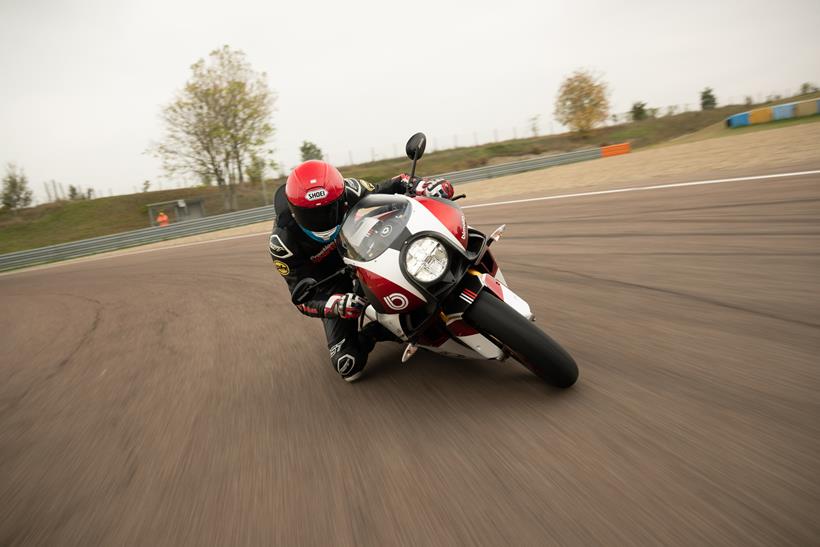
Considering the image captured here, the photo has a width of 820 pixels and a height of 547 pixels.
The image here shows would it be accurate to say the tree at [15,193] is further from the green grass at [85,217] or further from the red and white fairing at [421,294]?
the red and white fairing at [421,294]

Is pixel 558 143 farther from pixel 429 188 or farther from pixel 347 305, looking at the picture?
A: pixel 347 305

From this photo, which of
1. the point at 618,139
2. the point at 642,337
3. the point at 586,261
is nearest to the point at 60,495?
the point at 642,337

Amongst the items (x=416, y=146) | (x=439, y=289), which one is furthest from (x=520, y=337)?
(x=416, y=146)

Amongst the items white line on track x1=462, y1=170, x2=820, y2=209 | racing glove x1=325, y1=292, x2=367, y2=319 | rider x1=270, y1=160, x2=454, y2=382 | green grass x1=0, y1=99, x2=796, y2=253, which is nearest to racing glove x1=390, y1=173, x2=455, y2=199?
rider x1=270, y1=160, x2=454, y2=382

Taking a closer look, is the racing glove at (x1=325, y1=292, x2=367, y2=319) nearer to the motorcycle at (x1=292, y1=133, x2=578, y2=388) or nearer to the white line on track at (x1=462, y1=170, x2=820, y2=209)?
the motorcycle at (x1=292, y1=133, x2=578, y2=388)

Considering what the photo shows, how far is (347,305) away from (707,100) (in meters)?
73.2

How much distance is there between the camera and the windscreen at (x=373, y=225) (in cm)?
269

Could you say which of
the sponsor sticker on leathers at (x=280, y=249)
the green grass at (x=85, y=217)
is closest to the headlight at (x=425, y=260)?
the sponsor sticker on leathers at (x=280, y=249)

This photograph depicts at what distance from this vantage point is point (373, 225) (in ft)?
9.39

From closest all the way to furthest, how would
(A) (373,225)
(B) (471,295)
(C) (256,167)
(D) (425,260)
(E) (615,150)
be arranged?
(D) (425,260) < (B) (471,295) < (A) (373,225) < (E) (615,150) < (C) (256,167)

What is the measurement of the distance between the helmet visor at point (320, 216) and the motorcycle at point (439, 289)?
332 mm

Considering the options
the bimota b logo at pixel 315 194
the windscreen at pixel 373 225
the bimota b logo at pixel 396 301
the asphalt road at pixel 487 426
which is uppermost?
the bimota b logo at pixel 315 194

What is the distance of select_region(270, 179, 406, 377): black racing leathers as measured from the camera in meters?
3.53

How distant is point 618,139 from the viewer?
47.6 meters
